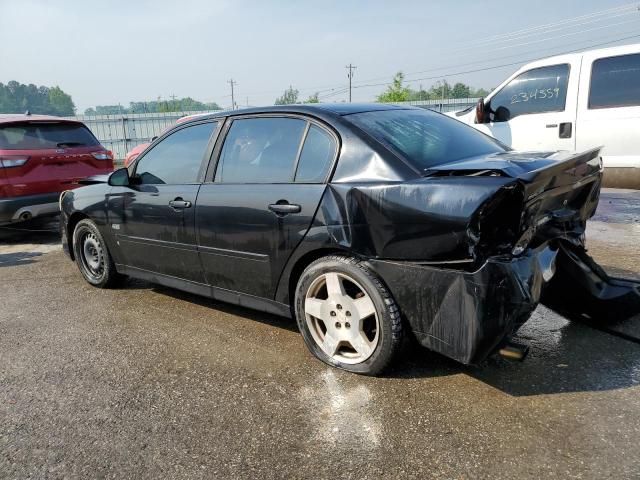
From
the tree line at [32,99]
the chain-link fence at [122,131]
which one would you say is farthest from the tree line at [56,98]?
the chain-link fence at [122,131]

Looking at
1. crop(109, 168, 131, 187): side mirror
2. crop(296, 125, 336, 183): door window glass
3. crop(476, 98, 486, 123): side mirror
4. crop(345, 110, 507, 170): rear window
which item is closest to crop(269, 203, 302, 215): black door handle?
crop(296, 125, 336, 183): door window glass

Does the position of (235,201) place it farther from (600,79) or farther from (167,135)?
(600,79)

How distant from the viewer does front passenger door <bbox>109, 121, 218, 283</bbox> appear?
12.2 ft

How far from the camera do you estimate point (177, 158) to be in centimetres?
395

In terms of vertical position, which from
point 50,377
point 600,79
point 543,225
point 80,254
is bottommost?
point 50,377

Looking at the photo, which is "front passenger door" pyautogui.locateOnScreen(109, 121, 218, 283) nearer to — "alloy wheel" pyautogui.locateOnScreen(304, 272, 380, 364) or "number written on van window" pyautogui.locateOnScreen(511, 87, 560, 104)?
"alloy wheel" pyautogui.locateOnScreen(304, 272, 380, 364)

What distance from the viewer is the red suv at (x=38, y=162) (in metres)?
6.63

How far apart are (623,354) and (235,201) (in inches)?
98.9

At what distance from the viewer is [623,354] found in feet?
9.70

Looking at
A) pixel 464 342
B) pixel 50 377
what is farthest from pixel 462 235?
pixel 50 377

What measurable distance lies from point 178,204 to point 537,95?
5178 mm

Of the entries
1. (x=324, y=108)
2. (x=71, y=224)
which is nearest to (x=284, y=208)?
(x=324, y=108)

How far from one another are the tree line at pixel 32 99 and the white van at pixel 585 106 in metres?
89.5

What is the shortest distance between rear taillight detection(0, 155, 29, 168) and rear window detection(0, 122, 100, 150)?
142 mm
